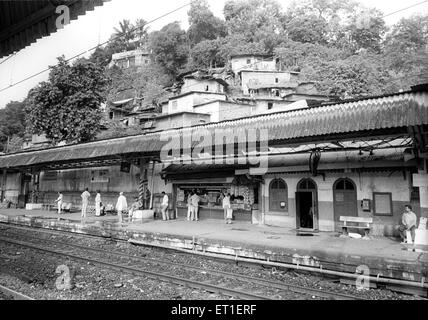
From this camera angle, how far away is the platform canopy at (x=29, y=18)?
4742 millimetres

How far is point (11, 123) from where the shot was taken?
62781mm

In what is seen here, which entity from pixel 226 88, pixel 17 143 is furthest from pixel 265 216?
pixel 17 143

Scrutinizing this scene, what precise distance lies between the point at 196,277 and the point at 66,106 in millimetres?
26731

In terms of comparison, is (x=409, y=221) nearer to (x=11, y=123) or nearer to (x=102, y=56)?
(x=11, y=123)

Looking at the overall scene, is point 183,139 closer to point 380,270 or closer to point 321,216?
point 321,216

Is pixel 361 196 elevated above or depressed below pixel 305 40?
below

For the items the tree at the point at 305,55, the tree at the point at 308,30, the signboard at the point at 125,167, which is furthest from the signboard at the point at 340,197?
the tree at the point at 308,30

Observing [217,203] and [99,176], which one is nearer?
[217,203]

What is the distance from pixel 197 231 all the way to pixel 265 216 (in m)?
3.75

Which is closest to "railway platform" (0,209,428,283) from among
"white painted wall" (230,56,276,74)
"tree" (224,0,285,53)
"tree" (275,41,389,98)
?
"tree" (275,41,389,98)

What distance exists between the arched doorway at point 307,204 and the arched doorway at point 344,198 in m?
0.86

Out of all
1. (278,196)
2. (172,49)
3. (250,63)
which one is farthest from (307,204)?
(172,49)

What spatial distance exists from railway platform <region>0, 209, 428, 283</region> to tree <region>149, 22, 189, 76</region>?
48.2m

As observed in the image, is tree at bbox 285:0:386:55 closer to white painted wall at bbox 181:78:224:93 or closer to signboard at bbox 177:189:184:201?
white painted wall at bbox 181:78:224:93
